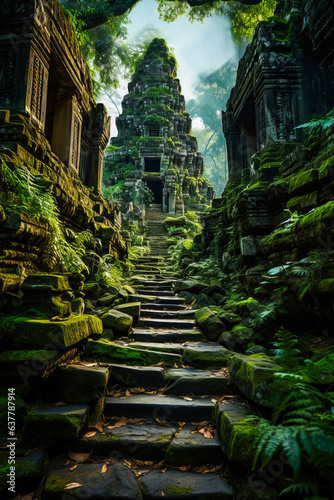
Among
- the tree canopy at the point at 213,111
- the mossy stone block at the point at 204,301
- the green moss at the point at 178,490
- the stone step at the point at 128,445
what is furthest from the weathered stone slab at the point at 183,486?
the tree canopy at the point at 213,111

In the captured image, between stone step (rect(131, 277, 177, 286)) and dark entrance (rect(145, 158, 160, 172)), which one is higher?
dark entrance (rect(145, 158, 160, 172))

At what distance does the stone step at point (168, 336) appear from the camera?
13.9 feet

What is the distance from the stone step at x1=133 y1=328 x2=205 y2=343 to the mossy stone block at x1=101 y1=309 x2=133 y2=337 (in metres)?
0.21

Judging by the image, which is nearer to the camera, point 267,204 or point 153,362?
point 153,362

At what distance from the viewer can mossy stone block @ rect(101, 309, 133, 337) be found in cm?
409

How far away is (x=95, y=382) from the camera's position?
8.04 feet

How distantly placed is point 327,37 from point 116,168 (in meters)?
21.7

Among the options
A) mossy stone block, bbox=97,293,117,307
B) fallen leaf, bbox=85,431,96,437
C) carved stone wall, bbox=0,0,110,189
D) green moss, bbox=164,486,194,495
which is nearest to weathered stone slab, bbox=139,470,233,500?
green moss, bbox=164,486,194,495

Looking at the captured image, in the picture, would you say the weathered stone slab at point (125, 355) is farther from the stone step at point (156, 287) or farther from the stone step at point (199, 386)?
the stone step at point (156, 287)

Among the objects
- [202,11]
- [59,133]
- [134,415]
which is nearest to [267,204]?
[134,415]

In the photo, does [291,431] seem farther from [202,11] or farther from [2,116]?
[202,11]

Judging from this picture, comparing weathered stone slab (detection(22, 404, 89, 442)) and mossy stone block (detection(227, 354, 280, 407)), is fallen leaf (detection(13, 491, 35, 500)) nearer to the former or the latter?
weathered stone slab (detection(22, 404, 89, 442))

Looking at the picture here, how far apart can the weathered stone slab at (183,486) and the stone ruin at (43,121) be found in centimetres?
208

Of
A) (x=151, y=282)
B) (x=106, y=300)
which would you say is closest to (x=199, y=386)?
(x=106, y=300)
